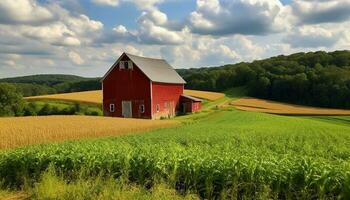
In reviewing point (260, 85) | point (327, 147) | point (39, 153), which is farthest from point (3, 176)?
point (260, 85)

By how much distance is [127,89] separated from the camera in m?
58.8

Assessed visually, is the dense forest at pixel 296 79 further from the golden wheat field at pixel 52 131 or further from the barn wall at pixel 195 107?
the golden wheat field at pixel 52 131

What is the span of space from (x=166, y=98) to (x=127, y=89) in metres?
7.27

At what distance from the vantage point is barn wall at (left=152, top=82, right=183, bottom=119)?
59484mm

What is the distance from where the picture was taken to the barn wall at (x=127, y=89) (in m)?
58.2

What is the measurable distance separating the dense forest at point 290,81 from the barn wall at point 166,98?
101 ft

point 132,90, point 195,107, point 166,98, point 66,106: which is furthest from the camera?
point 66,106

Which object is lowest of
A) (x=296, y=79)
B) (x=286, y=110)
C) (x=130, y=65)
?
(x=286, y=110)

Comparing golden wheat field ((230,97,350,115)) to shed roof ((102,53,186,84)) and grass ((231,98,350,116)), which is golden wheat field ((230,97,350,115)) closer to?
grass ((231,98,350,116))

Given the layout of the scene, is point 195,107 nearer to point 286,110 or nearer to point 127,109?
point 127,109

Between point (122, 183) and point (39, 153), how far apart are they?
4.37 meters

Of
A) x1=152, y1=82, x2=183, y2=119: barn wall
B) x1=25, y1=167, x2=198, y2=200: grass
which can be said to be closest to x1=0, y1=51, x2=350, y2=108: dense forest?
x1=152, y1=82, x2=183, y2=119: barn wall

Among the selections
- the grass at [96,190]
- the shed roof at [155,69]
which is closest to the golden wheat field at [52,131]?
the grass at [96,190]

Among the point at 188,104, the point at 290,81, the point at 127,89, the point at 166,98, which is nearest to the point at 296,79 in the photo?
the point at 290,81
